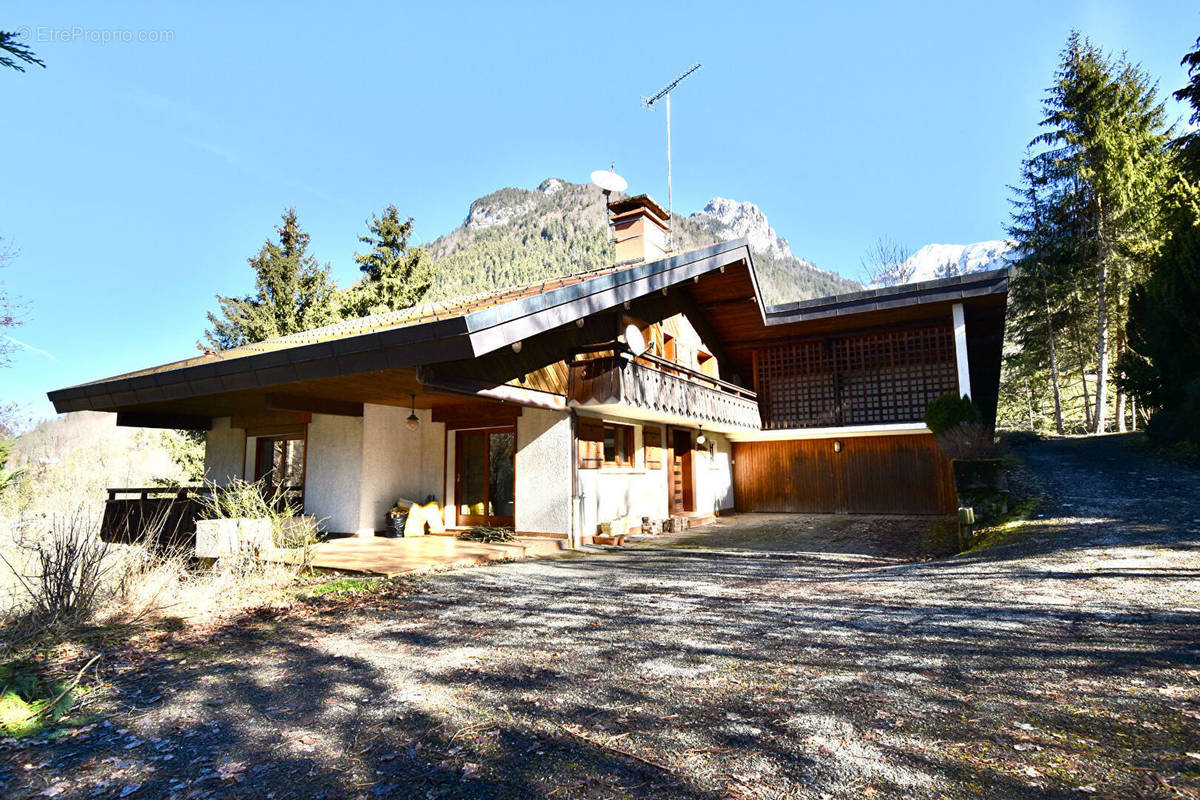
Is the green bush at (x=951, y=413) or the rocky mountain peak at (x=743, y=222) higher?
the rocky mountain peak at (x=743, y=222)

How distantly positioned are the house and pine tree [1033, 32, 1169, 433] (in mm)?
8827

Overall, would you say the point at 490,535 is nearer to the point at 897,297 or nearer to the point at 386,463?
the point at 386,463

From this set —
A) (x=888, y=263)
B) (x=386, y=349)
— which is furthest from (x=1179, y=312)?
(x=888, y=263)

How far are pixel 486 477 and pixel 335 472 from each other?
2.88m

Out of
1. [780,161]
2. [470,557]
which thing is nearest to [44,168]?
[470,557]

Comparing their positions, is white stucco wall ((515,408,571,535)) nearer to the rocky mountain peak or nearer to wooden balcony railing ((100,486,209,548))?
wooden balcony railing ((100,486,209,548))

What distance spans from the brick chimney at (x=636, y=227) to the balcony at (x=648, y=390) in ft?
10.0

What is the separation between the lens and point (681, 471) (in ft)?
49.3

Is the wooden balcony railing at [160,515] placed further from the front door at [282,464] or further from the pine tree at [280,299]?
the pine tree at [280,299]

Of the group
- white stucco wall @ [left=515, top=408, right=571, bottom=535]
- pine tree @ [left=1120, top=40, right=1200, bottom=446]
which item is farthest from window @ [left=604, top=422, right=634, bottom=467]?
pine tree @ [left=1120, top=40, right=1200, bottom=446]

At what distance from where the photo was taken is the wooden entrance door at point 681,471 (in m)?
14.5

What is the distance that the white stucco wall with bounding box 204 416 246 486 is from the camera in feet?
43.2

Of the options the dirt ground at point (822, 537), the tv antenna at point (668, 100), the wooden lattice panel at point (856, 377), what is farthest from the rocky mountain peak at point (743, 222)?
the dirt ground at point (822, 537)

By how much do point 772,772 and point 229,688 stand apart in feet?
10.2
